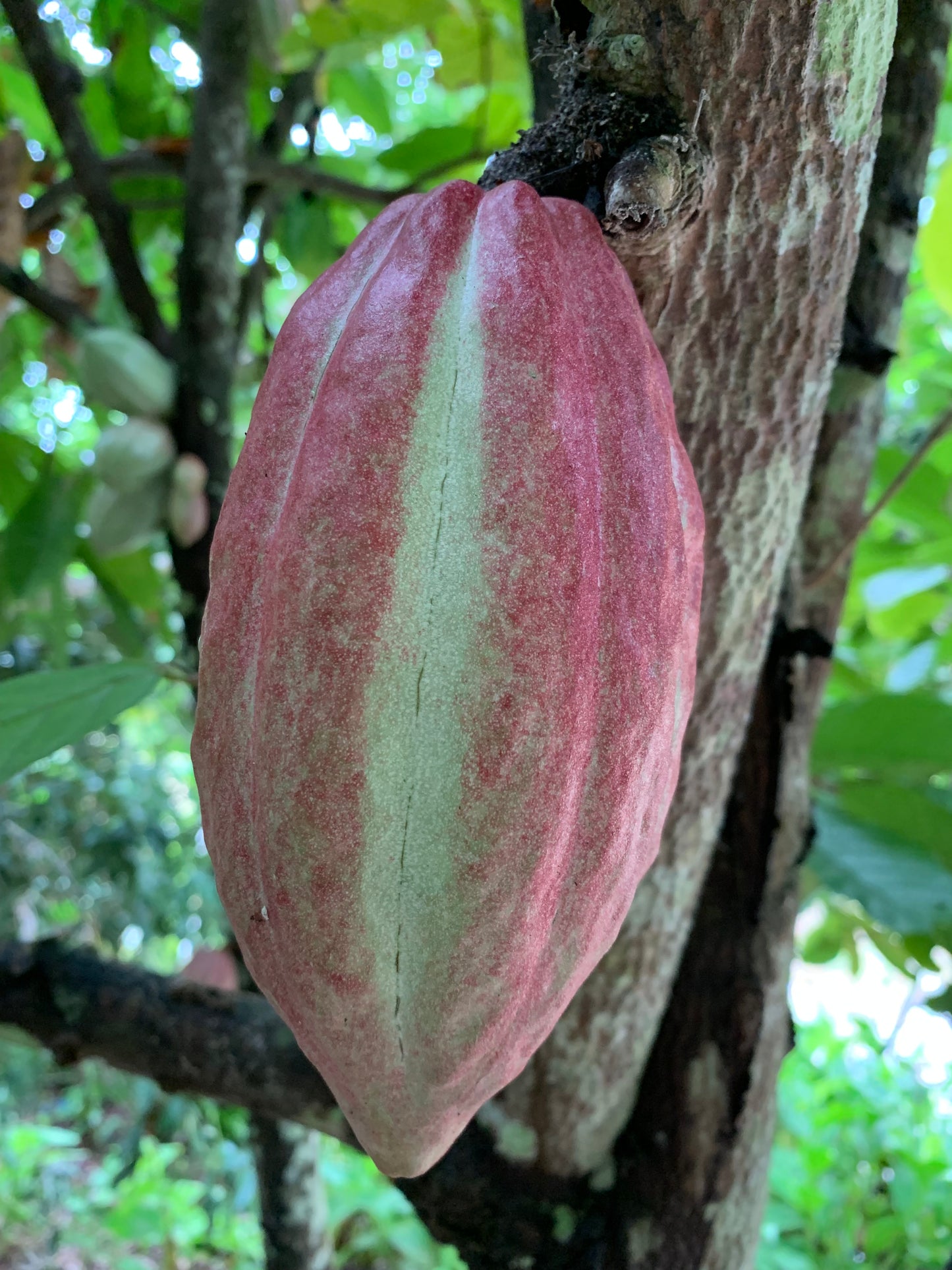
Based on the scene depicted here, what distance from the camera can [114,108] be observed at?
56.1 inches

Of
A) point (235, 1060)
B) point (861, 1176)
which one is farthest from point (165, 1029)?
point (861, 1176)

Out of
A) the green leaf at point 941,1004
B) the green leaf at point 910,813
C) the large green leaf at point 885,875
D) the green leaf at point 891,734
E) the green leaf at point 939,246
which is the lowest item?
the green leaf at point 941,1004

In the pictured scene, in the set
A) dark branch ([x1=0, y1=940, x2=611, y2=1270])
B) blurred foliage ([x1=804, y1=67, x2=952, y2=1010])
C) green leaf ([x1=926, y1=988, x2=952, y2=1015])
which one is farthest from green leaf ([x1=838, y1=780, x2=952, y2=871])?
dark branch ([x1=0, y1=940, x2=611, y2=1270])

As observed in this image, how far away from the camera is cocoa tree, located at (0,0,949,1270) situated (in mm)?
433

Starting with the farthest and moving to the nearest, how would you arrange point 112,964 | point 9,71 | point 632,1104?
1. point 9,71
2. point 112,964
3. point 632,1104

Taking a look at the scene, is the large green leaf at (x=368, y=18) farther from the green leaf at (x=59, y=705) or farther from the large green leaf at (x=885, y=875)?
the large green leaf at (x=885, y=875)

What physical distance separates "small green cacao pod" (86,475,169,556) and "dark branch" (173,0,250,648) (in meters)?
0.06

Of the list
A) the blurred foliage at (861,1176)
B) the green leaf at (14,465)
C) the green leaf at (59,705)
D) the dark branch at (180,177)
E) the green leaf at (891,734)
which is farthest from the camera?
the blurred foliage at (861,1176)

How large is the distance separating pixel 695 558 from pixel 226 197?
2.73ft

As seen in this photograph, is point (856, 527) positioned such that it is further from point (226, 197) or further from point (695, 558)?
point (226, 197)

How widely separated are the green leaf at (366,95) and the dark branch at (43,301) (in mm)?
621

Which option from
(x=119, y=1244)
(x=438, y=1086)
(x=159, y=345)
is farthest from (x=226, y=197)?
(x=119, y=1244)

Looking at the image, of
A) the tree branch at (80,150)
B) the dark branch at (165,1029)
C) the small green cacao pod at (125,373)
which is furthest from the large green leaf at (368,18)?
the dark branch at (165,1029)

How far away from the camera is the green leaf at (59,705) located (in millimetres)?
560
